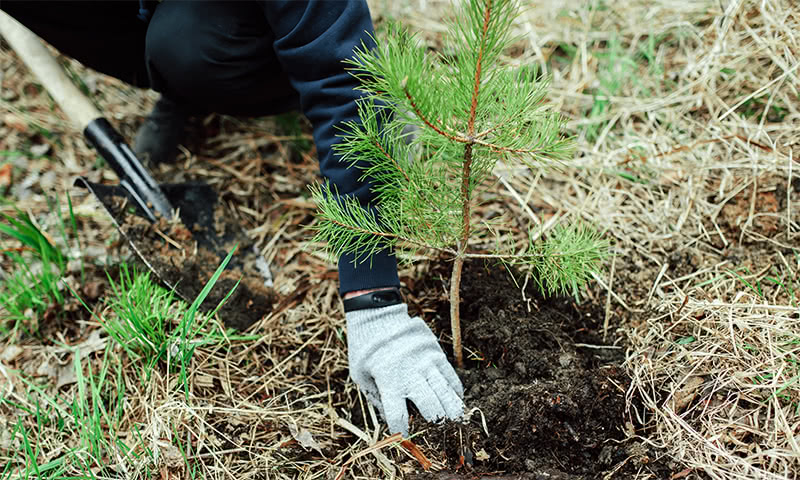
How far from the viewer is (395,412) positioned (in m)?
1.22

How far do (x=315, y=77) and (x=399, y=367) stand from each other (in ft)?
2.45

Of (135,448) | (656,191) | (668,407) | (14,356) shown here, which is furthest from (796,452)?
(14,356)

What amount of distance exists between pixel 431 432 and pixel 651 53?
66.1 inches

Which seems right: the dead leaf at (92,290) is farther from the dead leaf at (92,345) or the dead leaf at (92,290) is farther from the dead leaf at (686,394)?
the dead leaf at (686,394)

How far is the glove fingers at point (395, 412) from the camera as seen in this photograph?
1226mm

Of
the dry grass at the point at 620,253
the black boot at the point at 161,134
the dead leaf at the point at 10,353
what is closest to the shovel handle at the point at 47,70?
the black boot at the point at 161,134

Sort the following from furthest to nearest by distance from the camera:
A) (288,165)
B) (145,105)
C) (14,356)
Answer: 1. (145,105)
2. (288,165)
3. (14,356)

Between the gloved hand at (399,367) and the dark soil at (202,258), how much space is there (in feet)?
1.38

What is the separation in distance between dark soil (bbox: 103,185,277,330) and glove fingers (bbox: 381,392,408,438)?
1.75 feet

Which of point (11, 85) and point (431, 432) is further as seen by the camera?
point (11, 85)

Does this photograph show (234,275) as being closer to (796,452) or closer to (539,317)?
(539,317)

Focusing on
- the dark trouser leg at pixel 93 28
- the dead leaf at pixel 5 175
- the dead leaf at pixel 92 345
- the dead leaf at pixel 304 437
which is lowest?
the dead leaf at pixel 304 437

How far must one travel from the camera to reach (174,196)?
70.6 inches

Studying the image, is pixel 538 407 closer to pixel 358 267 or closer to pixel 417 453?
pixel 417 453
